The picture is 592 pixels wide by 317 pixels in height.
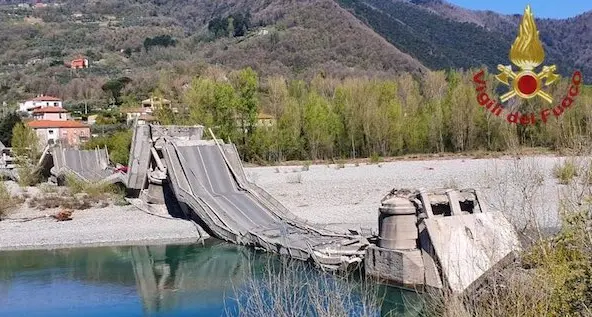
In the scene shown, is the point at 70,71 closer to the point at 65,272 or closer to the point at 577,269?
the point at 65,272

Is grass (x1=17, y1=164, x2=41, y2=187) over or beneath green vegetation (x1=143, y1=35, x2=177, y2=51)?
beneath

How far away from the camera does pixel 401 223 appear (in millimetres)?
14547

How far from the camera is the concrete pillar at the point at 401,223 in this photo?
1445cm

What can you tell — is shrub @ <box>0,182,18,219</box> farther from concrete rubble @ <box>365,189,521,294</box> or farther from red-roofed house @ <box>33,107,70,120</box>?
red-roofed house @ <box>33,107,70,120</box>

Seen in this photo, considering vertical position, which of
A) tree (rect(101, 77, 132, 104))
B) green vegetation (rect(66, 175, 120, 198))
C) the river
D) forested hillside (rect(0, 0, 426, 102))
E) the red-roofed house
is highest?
forested hillside (rect(0, 0, 426, 102))

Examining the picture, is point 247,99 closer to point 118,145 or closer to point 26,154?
point 118,145

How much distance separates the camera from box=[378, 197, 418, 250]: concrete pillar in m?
14.5

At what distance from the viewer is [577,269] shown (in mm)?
6012

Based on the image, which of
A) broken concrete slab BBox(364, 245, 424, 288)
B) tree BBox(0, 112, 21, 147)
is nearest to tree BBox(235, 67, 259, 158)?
tree BBox(0, 112, 21, 147)

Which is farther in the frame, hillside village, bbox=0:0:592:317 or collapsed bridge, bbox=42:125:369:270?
collapsed bridge, bbox=42:125:369:270

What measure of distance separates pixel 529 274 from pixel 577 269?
984mm

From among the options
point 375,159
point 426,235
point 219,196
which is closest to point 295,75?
point 375,159

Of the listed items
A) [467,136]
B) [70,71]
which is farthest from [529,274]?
[70,71]

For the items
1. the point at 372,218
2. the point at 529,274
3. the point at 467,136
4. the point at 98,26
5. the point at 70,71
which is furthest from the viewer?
the point at 98,26
